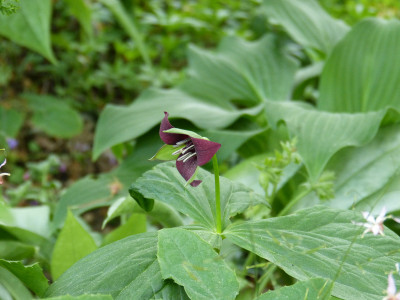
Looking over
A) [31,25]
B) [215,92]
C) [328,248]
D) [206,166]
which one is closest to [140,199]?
[328,248]

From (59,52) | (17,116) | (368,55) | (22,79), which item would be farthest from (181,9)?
(368,55)

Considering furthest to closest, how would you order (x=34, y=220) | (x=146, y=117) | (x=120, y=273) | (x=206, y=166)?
(x=146, y=117)
(x=206, y=166)
(x=34, y=220)
(x=120, y=273)

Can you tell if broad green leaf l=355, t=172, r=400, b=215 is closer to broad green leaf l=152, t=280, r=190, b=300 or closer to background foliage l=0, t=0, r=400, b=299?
background foliage l=0, t=0, r=400, b=299

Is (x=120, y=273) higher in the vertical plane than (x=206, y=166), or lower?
higher

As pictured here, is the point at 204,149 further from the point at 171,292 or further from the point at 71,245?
the point at 71,245

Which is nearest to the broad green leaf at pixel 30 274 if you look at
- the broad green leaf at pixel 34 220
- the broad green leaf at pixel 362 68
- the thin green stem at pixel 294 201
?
the broad green leaf at pixel 34 220

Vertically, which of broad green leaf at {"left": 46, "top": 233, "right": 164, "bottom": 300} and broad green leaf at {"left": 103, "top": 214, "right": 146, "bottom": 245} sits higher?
broad green leaf at {"left": 46, "top": 233, "right": 164, "bottom": 300}

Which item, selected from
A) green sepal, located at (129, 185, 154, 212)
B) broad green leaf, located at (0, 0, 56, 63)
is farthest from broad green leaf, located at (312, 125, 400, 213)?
broad green leaf, located at (0, 0, 56, 63)
